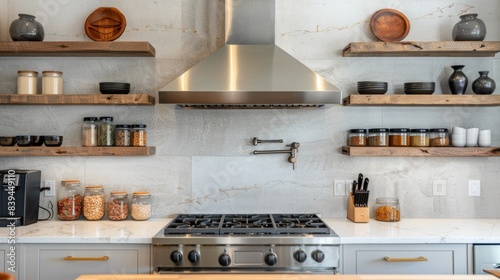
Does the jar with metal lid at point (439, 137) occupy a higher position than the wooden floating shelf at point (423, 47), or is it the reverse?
the wooden floating shelf at point (423, 47)

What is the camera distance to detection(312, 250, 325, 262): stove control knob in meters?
2.53

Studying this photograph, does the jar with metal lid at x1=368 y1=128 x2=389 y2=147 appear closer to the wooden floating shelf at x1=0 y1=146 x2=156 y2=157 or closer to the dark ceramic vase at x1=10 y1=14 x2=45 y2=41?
the wooden floating shelf at x1=0 y1=146 x2=156 y2=157

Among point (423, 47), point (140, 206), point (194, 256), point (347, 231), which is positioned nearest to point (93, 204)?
point (140, 206)

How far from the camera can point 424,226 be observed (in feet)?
9.62

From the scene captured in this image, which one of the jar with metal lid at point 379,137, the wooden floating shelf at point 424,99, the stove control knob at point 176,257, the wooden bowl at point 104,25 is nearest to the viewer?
the stove control knob at point 176,257

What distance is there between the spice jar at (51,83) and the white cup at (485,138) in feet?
9.57

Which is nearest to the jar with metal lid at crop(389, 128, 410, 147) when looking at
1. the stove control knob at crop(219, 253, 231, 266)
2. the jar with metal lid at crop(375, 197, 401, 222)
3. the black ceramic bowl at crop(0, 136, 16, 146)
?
the jar with metal lid at crop(375, 197, 401, 222)

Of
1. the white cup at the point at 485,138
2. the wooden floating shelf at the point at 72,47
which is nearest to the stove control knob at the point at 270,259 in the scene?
the wooden floating shelf at the point at 72,47

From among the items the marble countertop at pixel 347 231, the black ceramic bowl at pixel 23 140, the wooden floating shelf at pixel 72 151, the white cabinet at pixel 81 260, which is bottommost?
the white cabinet at pixel 81 260

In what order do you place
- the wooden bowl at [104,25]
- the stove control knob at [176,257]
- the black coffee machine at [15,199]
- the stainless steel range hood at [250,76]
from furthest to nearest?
the wooden bowl at [104,25] < the black coffee machine at [15,199] < the stainless steel range hood at [250,76] < the stove control knob at [176,257]

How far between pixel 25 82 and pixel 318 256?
2266 mm

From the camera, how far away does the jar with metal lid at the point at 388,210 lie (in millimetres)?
3074

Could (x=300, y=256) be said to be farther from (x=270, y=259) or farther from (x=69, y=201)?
(x=69, y=201)

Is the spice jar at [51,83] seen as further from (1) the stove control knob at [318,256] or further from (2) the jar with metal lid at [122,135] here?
(1) the stove control knob at [318,256]
